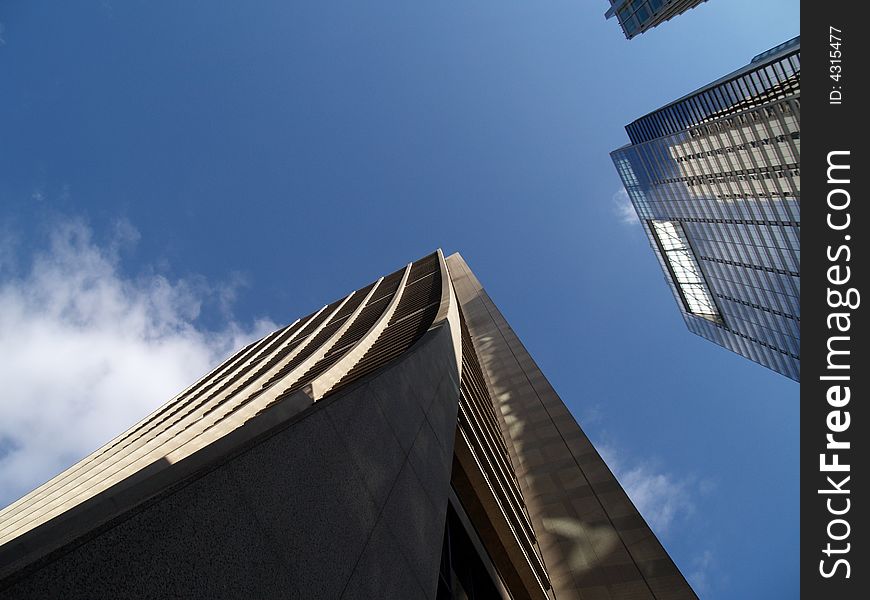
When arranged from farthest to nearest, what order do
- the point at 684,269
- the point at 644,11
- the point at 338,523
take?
the point at 684,269
the point at 644,11
the point at 338,523

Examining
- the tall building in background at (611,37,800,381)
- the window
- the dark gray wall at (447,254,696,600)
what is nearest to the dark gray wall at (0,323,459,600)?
the dark gray wall at (447,254,696,600)

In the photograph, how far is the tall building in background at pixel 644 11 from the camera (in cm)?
5288

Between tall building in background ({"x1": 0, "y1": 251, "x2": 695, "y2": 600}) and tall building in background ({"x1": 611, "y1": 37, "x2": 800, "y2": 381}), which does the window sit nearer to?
tall building in background ({"x1": 611, "y1": 37, "x2": 800, "y2": 381})

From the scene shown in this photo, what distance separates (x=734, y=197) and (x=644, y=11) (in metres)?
27.2

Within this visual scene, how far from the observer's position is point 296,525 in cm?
420

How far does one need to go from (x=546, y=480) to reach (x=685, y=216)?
56.3 meters

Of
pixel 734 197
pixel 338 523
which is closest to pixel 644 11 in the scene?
pixel 734 197

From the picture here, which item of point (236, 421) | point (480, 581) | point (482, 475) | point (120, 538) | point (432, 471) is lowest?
point (480, 581)

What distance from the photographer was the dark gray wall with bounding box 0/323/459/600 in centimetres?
279

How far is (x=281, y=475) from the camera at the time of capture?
4.30 metres
